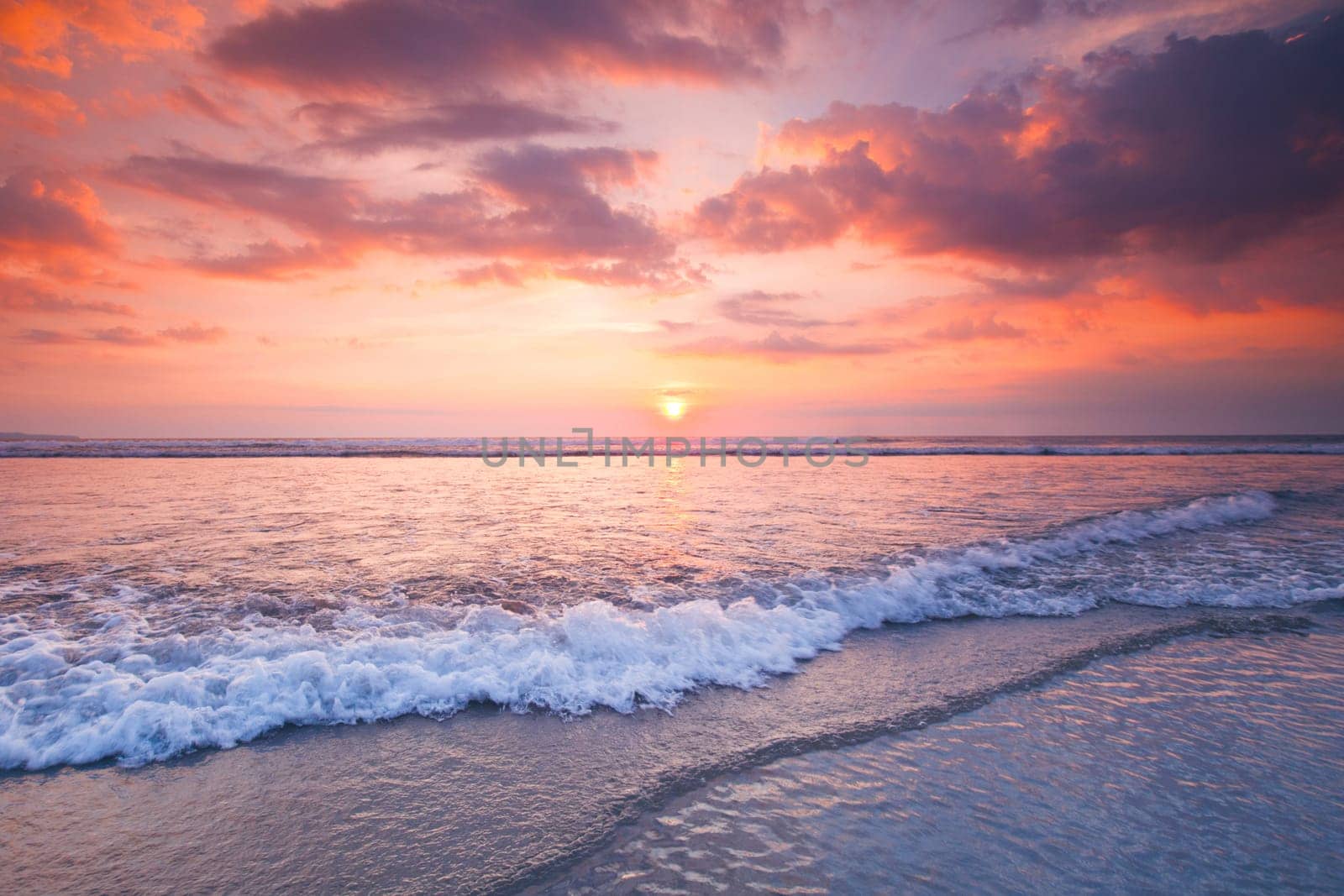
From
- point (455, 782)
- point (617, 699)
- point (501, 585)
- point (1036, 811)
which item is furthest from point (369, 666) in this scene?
point (1036, 811)

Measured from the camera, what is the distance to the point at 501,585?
8203 mm

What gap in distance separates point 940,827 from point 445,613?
221 inches

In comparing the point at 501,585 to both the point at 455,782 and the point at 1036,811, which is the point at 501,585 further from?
the point at 1036,811

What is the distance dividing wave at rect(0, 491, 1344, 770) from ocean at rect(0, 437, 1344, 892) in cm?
3

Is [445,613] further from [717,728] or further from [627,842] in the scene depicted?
[627,842]

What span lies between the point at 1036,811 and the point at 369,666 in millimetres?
5576

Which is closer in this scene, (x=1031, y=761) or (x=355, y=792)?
(x=355, y=792)

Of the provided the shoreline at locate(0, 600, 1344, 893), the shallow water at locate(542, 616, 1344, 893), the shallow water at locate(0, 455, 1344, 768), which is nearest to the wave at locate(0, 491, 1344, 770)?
the shallow water at locate(0, 455, 1344, 768)

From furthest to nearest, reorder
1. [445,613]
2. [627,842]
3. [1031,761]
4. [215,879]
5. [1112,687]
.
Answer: [445,613] → [1112,687] → [1031,761] → [627,842] → [215,879]

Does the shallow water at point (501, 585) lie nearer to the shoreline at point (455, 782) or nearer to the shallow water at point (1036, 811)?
the shoreline at point (455, 782)

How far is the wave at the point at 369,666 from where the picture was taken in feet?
15.0

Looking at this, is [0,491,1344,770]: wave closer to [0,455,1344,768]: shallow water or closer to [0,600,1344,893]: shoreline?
[0,455,1344,768]: shallow water

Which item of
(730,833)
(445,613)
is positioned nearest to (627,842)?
(730,833)

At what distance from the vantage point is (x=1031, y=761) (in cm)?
439
